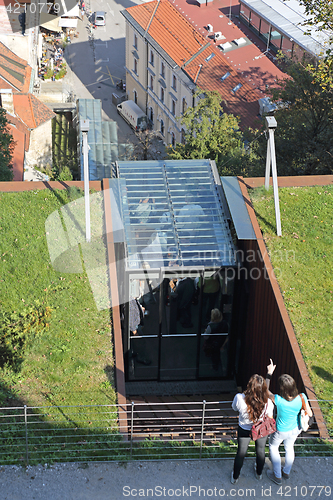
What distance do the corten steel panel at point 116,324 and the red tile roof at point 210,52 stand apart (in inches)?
909

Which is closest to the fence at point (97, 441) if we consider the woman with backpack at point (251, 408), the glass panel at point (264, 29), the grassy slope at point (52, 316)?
the grassy slope at point (52, 316)

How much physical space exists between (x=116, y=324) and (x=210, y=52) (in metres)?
32.9

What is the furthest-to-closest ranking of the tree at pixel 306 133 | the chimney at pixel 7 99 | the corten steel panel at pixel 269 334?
1. the chimney at pixel 7 99
2. the tree at pixel 306 133
3. the corten steel panel at pixel 269 334

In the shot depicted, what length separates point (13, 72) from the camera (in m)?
34.2

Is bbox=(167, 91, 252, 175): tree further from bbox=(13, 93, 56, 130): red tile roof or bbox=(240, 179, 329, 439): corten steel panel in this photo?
bbox=(13, 93, 56, 130): red tile roof

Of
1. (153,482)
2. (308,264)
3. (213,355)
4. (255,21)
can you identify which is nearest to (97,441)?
(153,482)

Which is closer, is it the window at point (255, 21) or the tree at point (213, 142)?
the tree at point (213, 142)

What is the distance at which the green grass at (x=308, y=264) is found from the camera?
447 inches

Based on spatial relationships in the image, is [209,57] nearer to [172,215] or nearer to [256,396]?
[172,215]

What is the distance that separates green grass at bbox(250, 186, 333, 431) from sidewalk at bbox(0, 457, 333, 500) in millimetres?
1538

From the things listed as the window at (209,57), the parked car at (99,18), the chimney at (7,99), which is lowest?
the chimney at (7,99)

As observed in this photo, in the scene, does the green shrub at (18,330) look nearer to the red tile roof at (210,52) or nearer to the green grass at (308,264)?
the green grass at (308,264)

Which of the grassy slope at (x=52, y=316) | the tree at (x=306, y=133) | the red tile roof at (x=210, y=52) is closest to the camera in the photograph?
the grassy slope at (x=52, y=316)

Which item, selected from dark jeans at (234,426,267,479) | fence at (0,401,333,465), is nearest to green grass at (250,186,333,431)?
fence at (0,401,333,465)
